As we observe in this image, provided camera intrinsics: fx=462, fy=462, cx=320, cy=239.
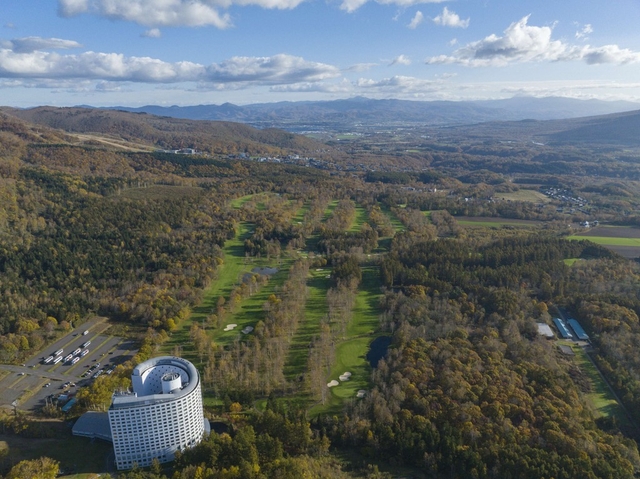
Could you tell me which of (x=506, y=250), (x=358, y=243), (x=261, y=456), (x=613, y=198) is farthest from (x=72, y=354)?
(x=613, y=198)

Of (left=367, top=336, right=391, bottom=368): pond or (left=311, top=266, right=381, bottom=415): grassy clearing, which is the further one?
(left=367, top=336, right=391, bottom=368): pond

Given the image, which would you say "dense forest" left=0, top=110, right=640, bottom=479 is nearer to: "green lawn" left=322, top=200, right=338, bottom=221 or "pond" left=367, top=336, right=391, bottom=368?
"pond" left=367, top=336, right=391, bottom=368

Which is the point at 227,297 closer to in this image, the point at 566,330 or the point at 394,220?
the point at 566,330

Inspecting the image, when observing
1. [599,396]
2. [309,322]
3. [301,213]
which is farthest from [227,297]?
[301,213]

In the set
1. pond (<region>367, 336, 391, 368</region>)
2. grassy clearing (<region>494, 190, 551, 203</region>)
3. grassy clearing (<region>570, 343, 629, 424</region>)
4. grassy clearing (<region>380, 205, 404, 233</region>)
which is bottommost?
pond (<region>367, 336, 391, 368</region>)

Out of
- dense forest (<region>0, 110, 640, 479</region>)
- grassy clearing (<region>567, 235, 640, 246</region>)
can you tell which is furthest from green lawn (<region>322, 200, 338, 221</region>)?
grassy clearing (<region>567, 235, 640, 246</region>)

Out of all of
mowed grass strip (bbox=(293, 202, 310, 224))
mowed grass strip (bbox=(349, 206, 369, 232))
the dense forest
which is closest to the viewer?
the dense forest

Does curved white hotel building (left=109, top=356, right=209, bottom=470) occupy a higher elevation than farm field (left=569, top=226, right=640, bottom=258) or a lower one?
higher

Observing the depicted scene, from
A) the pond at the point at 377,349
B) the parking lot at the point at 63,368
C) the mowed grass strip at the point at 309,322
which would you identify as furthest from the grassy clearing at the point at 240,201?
the pond at the point at 377,349
